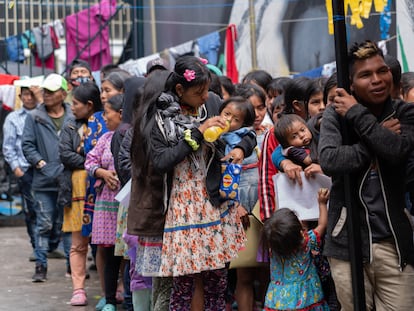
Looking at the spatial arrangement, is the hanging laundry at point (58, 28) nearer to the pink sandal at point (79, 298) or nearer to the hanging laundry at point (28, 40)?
the hanging laundry at point (28, 40)

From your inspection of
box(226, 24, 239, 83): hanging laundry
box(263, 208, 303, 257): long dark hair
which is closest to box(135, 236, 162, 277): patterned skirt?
box(263, 208, 303, 257): long dark hair

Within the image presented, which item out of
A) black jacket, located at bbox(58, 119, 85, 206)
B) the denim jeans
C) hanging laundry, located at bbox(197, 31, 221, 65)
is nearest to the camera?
black jacket, located at bbox(58, 119, 85, 206)

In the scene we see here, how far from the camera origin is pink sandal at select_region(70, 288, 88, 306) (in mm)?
7742

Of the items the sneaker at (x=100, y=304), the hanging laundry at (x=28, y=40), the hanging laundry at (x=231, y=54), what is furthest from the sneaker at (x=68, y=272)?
the hanging laundry at (x=28, y=40)

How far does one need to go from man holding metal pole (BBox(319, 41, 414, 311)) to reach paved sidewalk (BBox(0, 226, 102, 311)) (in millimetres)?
3486

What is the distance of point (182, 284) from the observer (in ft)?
18.2

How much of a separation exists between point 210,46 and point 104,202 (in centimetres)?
654

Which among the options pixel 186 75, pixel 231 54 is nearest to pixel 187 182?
pixel 186 75

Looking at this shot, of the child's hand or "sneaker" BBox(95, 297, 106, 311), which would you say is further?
"sneaker" BBox(95, 297, 106, 311)

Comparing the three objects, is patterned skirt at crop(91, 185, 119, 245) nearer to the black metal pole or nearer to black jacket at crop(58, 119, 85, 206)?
black jacket at crop(58, 119, 85, 206)

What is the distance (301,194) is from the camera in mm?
5758

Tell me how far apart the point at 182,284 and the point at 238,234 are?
1.52 feet

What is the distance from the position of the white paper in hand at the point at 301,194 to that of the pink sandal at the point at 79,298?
2.58 m

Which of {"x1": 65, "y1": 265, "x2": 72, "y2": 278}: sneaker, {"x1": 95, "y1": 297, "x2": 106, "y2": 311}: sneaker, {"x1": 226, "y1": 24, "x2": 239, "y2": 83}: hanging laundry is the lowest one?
{"x1": 95, "y1": 297, "x2": 106, "y2": 311}: sneaker
